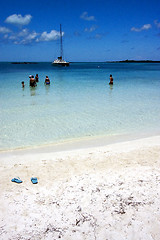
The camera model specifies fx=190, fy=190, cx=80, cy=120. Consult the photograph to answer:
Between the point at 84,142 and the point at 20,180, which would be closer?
the point at 20,180

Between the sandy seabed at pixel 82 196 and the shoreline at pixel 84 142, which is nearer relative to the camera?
the sandy seabed at pixel 82 196

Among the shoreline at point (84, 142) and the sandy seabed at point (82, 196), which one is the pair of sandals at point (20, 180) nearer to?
the sandy seabed at point (82, 196)

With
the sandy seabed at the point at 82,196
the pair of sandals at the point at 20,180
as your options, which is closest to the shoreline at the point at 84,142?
the sandy seabed at the point at 82,196

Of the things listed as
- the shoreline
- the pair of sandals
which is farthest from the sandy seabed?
the shoreline

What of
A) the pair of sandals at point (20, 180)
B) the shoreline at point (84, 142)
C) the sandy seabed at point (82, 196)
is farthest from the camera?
the shoreline at point (84, 142)

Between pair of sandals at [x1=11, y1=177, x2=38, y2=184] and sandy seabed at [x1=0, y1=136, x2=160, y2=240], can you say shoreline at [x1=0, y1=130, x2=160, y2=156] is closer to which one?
sandy seabed at [x1=0, y1=136, x2=160, y2=240]

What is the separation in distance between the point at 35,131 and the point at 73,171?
3733 millimetres

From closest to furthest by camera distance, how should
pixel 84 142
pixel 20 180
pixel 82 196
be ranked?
pixel 82 196 < pixel 20 180 < pixel 84 142

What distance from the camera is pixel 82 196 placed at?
4.09 m

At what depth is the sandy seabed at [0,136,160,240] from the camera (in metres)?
→ 3.30

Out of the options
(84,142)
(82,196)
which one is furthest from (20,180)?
(84,142)

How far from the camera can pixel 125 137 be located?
777 centimetres

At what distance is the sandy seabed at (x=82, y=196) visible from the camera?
3.30 meters

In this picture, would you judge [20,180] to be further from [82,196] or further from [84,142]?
[84,142]
